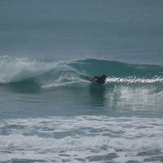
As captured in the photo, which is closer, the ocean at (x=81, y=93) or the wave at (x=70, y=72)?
the ocean at (x=81, y=93)

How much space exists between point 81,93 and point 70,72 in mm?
4332

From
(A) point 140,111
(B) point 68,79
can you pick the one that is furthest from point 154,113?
(B) point 68,79

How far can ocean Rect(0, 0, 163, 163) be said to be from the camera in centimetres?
802

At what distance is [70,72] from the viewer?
20.0m

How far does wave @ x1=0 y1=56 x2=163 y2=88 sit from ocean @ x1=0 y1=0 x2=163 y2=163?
0.05 meters

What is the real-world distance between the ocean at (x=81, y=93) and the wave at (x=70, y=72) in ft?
0.18

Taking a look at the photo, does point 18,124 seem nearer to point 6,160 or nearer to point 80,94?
point 6,160

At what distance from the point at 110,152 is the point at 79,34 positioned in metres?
33.3

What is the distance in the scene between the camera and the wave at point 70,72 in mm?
18906

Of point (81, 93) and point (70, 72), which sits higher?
point (70, 72)

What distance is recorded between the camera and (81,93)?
623 inches

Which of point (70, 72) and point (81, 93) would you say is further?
point (70, 72)

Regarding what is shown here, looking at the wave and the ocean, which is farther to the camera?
the wave

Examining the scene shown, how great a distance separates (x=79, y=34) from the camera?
132 feet
